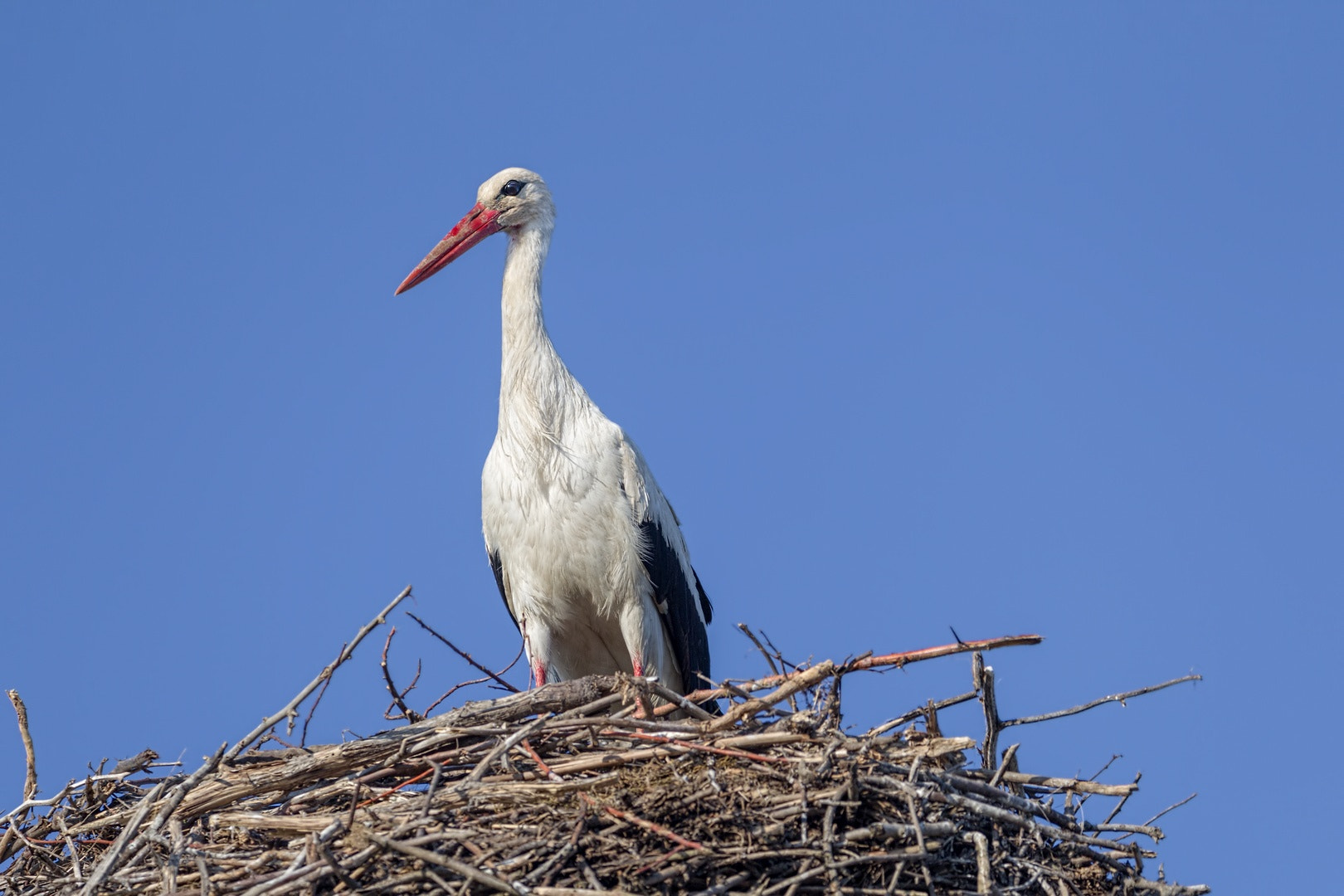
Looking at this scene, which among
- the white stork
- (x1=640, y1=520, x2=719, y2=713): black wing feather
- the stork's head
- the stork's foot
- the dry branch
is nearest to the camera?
the dry branch

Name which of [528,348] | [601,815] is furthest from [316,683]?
[528,348]

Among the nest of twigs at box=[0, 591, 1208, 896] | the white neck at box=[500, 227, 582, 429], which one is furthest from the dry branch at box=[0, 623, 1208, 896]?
the white neck at box=[500, 227, 582, 429]

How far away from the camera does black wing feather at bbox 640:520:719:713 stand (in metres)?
5.99

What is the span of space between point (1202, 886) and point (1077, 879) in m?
0.33

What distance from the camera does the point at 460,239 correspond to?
264 inches

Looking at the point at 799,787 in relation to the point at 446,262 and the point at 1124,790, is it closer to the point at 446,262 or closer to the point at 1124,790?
the point at 1124,790

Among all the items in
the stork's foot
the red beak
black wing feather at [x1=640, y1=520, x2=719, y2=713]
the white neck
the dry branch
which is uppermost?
the red beak

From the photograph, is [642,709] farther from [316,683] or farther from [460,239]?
[460,239]

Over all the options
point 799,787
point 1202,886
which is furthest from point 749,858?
point 1202,886

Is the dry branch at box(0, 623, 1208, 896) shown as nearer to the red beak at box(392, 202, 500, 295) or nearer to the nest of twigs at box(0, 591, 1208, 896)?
the nest of twigs at box(0, 591, 1208, 896)

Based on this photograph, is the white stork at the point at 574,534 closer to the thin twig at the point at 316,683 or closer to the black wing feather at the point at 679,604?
the black wing feather at the point at 679,604

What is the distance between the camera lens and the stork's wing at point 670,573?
5969 millimetres

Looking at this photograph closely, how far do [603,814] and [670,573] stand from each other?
84.8 inches

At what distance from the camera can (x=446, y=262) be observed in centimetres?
676
